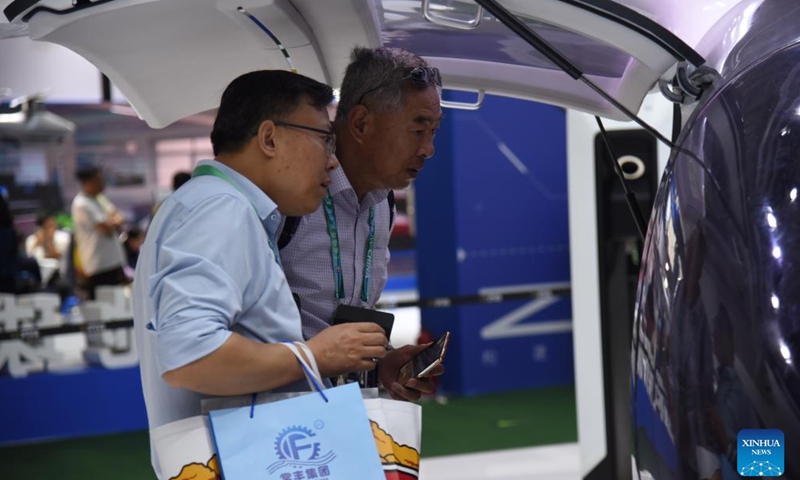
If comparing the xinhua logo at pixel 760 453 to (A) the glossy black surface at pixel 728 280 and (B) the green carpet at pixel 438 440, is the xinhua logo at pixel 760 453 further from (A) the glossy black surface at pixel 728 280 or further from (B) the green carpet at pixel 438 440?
(B) the green carpet at pixel 438 440

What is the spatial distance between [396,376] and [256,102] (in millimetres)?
841

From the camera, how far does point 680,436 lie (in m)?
2.04

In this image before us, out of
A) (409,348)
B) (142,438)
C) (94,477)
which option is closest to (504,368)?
(142,438)

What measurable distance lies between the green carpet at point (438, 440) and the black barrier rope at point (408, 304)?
2.59 feet

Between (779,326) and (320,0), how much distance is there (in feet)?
4.13

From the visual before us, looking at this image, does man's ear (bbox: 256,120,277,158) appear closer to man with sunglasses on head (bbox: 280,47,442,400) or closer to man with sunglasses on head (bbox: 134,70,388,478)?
man with sunglasses on head (bbox: 134,70,388,478)

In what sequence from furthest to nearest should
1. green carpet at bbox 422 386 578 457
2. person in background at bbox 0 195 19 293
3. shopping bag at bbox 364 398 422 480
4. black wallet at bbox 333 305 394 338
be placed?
person in background at bbox 0 195 19 293
green carpet at bbox 422 386 578 457
black wallet at bbox 333 305 394 338
shopping bag at bbox 364 398 422 480

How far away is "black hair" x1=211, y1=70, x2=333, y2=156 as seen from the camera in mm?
2242

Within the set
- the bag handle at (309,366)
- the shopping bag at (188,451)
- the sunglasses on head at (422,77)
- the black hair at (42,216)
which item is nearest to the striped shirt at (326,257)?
the sunglasses on head at (422,77)

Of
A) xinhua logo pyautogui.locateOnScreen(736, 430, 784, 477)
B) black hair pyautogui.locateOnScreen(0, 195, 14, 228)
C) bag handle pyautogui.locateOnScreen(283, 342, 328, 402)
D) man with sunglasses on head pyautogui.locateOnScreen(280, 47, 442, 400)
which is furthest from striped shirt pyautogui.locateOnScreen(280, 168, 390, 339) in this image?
black hair pyautogui.locateOnScreen(0, 195, 14, 228)

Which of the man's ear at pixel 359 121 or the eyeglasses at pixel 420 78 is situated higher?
the eyeglasses at pixel 420 78

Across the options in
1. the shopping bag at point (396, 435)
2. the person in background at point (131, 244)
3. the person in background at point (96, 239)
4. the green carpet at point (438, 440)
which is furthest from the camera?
the person in background at point (131, 244)

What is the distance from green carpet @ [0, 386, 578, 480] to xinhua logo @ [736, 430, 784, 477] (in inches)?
212

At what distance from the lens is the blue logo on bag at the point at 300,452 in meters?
2.00
